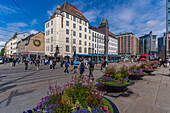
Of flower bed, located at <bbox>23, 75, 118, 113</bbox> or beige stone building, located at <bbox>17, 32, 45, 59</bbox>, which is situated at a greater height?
beige stone building, located at <bbox>17, 32, 45, 59</bbox>

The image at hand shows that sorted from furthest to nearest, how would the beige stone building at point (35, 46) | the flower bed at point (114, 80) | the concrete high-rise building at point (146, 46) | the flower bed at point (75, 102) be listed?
the concrete high-rise building at point (146, 46), the beige stone building at point (35, 46), the flower bed at point (114, 80), the flower bed at point (75, 102)

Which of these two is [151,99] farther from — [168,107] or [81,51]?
[81,51]

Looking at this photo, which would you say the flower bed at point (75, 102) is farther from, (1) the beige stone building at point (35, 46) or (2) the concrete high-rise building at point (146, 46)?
(2) the concrete high-rise building at point (146, 46)

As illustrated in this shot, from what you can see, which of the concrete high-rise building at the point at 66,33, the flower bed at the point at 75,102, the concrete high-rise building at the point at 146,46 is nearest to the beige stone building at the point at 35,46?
the concrete high-rise building at the point at 66,33

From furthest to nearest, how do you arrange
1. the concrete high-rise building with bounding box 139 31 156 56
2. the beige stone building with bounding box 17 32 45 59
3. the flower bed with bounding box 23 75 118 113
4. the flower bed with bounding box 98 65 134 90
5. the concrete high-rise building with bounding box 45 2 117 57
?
1. the concrete high-rise building with bounding box 139 31 156 56
2. the beige stone building with bounding box 17 32 45 59
3. the concrete high-rise building with bounding box 45 2 117 57
4. the flower bed with bounding box 98 65 134 90
5. the flower bed with bounding box 23 75 118 113

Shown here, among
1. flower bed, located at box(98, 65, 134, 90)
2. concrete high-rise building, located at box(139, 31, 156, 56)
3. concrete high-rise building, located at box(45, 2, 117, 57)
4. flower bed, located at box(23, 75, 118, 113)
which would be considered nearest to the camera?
flower bed, located at box(23, 75, 118, 113)

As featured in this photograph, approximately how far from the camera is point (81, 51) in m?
38.6

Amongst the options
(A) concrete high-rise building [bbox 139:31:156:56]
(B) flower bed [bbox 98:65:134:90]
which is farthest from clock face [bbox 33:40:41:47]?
(A) concrete high-rise building [bbox 139:31:156:56]

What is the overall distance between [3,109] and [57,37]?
2988 cm

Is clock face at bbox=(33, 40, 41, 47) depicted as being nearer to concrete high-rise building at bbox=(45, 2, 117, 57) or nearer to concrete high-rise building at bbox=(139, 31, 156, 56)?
concrete high-rise building at bbox=(45, 2, 117, 57)

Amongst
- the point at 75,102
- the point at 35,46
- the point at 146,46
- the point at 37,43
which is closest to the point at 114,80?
the point at 75,102

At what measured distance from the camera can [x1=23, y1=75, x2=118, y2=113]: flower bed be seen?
1.75 metres

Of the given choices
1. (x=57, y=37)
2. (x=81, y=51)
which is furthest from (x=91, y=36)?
(x=57, y=37)

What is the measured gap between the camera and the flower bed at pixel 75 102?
69.0 inches
